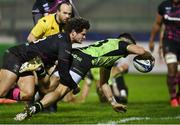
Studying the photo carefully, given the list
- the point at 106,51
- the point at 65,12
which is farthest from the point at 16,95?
the point at 106,51

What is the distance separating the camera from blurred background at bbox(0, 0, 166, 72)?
30.5 m

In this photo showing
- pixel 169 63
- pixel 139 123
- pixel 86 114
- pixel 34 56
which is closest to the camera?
pixel 139 123

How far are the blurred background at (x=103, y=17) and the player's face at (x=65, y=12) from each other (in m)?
16.6

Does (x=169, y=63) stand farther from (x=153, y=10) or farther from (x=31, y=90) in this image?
(x=153, y=10)

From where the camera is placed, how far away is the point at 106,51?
1170 centimetres

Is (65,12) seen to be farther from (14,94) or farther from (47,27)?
(14,94)

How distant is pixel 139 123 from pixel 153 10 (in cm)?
1983

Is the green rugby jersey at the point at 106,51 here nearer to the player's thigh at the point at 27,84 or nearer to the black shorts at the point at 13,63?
the black shorts at the point at 13,63

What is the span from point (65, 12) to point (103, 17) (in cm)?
1965

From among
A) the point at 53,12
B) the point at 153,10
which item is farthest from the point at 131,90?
the point at 53,12

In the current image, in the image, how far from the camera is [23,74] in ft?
41.1

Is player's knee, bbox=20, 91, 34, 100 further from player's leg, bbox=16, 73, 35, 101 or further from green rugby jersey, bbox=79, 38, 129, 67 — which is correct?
green rugby jersey, bbox=79, 38, 129, 67

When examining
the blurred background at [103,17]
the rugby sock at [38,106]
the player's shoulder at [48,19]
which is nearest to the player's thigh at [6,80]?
the rugby sock at [38,106]

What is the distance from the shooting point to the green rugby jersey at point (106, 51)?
11695 millimetres
